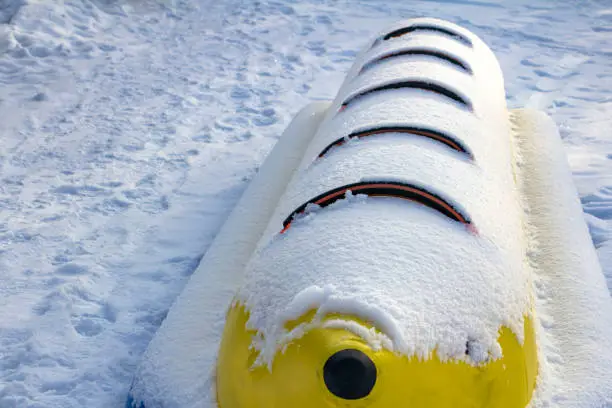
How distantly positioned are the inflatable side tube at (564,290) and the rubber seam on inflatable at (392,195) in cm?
Answer: 52

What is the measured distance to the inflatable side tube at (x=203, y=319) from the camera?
6.57ft

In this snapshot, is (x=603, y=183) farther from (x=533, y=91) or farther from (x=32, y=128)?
(x=32, y=128)

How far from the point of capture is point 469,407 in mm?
1653

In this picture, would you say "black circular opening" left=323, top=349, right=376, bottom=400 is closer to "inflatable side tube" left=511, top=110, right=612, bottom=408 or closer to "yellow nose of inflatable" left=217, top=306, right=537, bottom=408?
"yellow nose of inflatable" left=217, top=306, right=537, bottom=408

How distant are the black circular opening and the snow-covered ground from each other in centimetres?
105

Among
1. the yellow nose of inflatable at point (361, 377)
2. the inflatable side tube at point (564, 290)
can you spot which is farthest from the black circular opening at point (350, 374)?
the inflatable side tube at point (564, 290)

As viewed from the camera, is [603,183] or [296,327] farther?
[603,183]

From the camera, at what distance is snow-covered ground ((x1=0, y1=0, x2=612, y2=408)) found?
270 cm

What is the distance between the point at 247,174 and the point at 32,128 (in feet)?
4.51

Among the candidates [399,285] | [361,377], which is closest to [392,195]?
[399,285]

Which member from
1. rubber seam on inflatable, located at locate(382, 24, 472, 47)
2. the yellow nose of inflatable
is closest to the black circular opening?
the yellow nose of inflatable

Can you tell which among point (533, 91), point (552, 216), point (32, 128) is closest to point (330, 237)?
point (552, 216)

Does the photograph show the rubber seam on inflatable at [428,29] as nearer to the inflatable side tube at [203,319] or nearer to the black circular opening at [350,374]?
the inflatable side tube at [203,319]

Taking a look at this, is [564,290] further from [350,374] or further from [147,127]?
[147,127]
